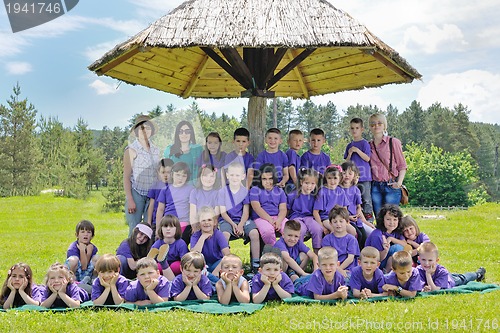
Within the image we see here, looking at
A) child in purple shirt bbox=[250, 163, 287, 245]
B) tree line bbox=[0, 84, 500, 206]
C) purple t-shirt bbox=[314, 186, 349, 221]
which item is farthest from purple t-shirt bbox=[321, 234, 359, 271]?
tree line bbox=[0, 84, 500, 206]

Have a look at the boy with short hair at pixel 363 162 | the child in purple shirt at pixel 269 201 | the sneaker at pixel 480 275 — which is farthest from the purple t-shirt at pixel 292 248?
the sneaker at pixel 480 275

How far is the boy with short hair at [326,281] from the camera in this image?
17.3 feet

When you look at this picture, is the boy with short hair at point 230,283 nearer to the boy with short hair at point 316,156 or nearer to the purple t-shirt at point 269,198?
the purple t-shirt at point 269,198

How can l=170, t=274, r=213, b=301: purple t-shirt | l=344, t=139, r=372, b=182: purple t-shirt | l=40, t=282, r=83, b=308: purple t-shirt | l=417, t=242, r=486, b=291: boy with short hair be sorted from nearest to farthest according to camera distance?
l=40, t=282, r=83, b=308: purple t-shirt
l=170, t=274, r=213, b=301: purple t-shirt
l=417, t=242, r=486, b=291: boy with short hair
l=344, t=139, r=372, b=182: purple t-shirt

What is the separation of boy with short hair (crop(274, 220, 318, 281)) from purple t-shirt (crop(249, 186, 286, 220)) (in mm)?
532

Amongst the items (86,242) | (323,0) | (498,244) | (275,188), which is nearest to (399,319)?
(275,188)

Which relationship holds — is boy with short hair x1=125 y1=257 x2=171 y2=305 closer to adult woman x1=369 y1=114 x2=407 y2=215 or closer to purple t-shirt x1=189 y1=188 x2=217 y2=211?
purple t-shirt x1=189 y1=188 x2=217 y2=211

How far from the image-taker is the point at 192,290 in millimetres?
5359

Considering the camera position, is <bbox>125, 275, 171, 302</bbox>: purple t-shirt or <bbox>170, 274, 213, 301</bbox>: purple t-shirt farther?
<bbox>170, 274, 213, 301</bbox>: purple t-shirt

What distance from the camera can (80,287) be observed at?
18.4 ft

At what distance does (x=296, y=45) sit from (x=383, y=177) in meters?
2.53

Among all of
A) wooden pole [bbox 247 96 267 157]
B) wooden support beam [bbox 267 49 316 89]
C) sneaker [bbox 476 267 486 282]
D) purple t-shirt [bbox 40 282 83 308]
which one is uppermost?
wooden support beam [bbox 267 49 316 89]

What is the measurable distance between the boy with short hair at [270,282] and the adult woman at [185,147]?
2209 millimetres

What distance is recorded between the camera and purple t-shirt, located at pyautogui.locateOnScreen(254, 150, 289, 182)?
7.02m
